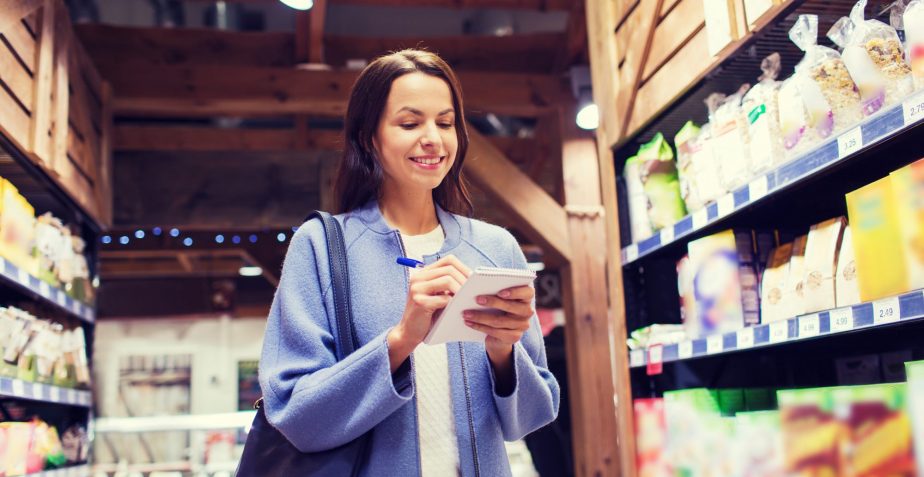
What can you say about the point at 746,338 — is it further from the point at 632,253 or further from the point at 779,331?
the point at 632,253

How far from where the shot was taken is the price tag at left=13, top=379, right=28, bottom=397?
319 cm

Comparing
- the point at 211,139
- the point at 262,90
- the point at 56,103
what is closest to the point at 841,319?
the point at 56,103

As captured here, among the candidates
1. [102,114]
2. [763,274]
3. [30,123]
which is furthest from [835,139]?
[102,114]

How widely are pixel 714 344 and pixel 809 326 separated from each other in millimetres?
517

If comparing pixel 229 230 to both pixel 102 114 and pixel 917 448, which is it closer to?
pixel 102 114

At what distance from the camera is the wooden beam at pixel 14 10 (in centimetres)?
294

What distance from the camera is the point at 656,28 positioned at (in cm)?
292

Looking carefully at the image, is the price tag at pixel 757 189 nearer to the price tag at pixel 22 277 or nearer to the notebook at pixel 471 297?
the notebook at pixel 471 297

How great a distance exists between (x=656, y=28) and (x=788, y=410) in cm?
145

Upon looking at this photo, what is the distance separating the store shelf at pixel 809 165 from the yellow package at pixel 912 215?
0.30ft

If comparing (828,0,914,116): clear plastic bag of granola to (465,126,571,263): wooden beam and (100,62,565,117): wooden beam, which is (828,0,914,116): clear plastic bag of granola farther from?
(100,62,565,117): wooden beam

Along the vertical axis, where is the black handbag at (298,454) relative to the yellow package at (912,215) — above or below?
below

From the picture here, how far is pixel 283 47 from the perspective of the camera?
18.1ft

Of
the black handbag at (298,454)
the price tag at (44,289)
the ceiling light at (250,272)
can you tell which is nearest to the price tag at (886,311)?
the black handbag at (298,454)
